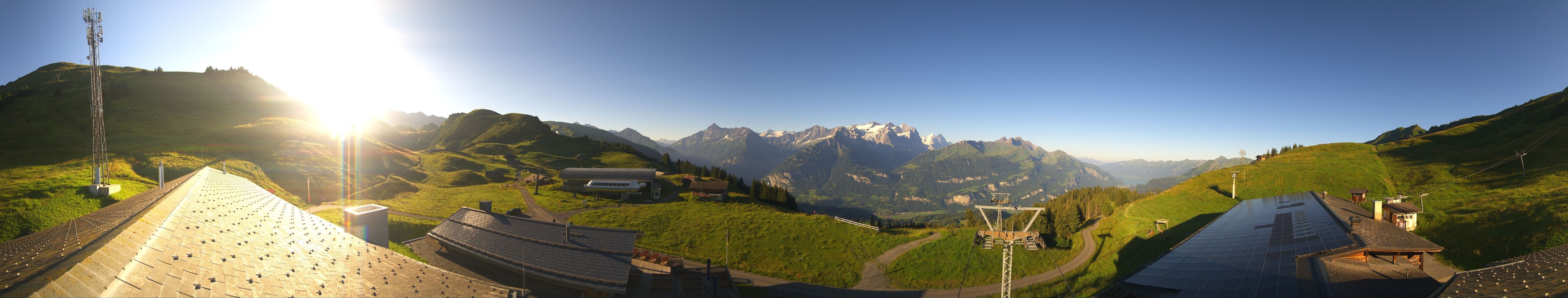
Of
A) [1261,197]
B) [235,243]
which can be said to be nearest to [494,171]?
[235,243]

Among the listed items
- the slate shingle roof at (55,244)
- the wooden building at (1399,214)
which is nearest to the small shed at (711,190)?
the slate shingle roof at (55,244)

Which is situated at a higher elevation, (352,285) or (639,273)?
(352,285)

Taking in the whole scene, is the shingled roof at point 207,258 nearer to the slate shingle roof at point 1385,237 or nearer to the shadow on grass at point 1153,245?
the slate shingle roof at point 1385,237

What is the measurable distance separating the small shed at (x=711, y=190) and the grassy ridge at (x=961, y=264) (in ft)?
104

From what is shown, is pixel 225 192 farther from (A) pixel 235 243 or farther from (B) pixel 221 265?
(B) pixel 221 265

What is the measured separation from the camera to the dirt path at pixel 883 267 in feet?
104

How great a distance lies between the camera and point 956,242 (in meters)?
40.7

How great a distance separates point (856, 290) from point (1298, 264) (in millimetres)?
22156

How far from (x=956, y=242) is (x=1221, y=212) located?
25.7m

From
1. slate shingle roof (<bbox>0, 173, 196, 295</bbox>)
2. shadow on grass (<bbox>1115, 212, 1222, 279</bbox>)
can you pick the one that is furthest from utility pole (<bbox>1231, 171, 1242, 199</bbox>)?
slate shingle roof (<bbox>0, 173, 196, 295</bbox>)

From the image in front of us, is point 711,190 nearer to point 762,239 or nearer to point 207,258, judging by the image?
point 762,239

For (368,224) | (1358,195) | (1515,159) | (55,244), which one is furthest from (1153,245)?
(368,224)

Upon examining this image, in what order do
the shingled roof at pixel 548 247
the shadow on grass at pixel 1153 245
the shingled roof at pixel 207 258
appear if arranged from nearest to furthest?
the shingled roof at pixel 207 258, the shingled roof at pixel 548 247, the shadow on grass at pixel 1153 245

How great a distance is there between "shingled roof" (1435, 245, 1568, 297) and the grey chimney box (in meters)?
40.5
